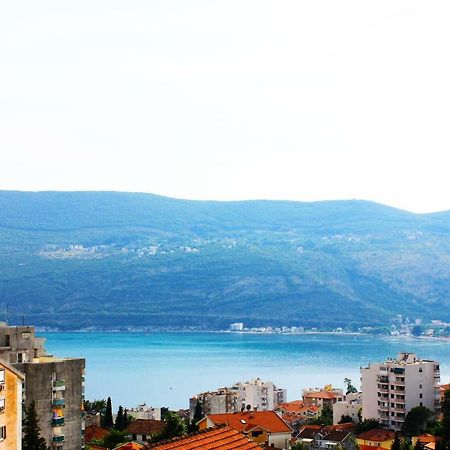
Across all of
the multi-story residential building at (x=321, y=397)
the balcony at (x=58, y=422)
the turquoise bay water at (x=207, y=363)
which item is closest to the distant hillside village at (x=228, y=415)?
the balcony at (x=58, y=422)

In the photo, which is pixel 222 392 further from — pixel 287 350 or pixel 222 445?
pixel 287 350

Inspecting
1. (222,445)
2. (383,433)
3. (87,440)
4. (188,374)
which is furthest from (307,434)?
(188,374)

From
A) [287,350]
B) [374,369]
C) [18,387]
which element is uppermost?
[18,387]

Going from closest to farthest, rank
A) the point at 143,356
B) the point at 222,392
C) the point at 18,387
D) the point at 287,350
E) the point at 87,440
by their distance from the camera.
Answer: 1. the point at 18,387
2. the point at 87,440
3. the point at 222,392
4. the point at 143,356
5. the point at 287,350

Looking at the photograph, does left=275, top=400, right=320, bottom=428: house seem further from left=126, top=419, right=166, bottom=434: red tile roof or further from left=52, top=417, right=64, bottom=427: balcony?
left=52, top=417, right=64, bottom=427: balcony

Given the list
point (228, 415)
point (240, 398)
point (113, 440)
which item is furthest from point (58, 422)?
point (240, 398)

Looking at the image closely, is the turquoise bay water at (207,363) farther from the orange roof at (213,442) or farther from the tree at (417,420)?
the orange roof at (213,442)

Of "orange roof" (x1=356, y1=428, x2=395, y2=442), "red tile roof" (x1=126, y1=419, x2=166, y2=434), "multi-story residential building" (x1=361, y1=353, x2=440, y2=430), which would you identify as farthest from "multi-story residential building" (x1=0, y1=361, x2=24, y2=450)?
"multi-story residential building" (x1=361, y1=353, x2=440, y2=430)

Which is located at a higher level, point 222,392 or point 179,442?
point 179,442
